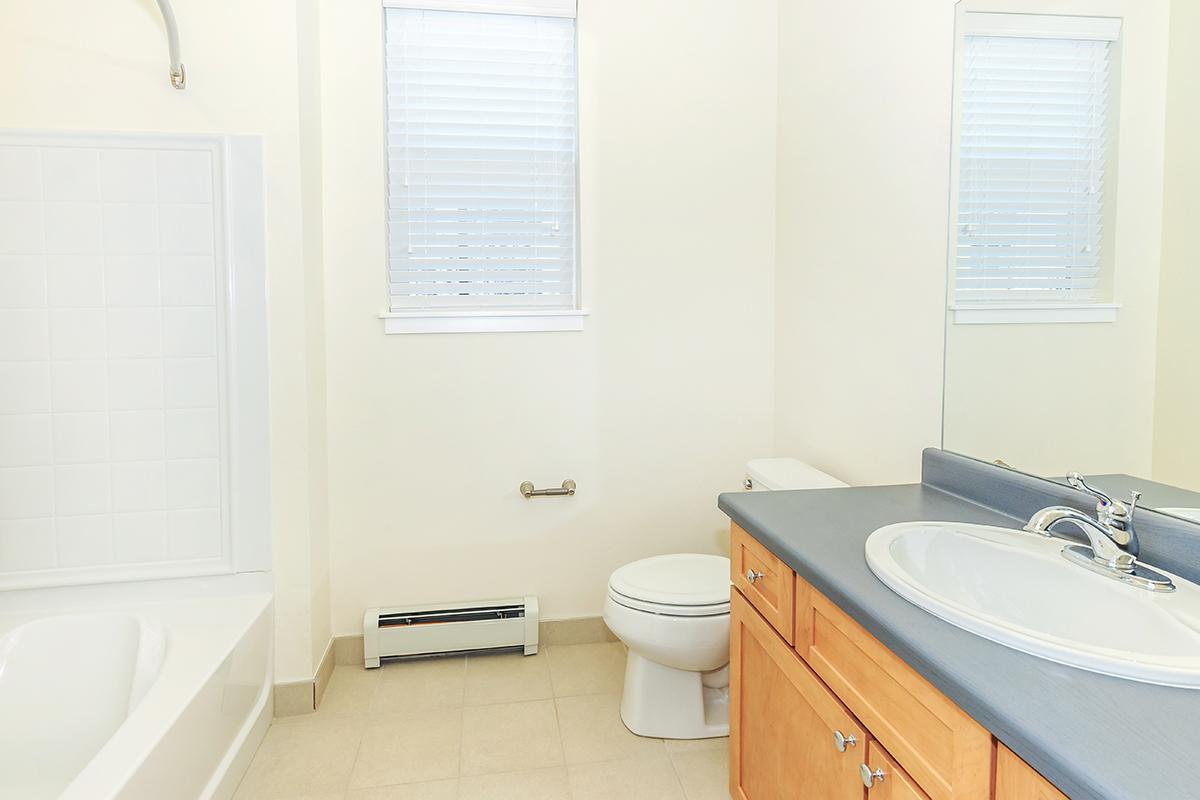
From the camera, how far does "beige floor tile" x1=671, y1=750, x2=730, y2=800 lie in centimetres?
180

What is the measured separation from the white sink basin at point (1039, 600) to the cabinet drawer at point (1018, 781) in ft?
0.49

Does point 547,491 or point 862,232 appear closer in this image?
point 862,232

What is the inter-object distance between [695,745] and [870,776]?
3.55 feet

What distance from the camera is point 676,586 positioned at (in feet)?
6.70

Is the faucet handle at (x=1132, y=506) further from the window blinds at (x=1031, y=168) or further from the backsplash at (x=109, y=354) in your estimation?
the backsplash at (x=109, y=354)

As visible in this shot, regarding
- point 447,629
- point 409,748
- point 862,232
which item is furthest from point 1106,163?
point 447,629

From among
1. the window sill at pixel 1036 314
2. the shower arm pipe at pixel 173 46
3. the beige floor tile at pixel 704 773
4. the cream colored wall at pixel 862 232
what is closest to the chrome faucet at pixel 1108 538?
the window sill at pixel 1036 314

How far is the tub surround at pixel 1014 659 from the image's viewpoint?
66cm

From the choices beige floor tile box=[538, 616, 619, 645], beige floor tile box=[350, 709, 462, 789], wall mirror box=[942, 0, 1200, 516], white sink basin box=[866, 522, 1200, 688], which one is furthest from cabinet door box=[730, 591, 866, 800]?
beige floor tile box=[538, 616, 619, 645]

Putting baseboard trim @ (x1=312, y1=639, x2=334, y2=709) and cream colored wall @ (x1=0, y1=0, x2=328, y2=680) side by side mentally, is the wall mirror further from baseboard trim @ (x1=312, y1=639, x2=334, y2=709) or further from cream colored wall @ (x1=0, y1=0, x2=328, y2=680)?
baseboard trim @ (x1=312, y1=639, x2=334, y2=709)

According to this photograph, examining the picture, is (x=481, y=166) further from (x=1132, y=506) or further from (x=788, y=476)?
(x=1132, y=506)

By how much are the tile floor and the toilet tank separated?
78 centimetres

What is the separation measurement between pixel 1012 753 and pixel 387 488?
213 centimetres

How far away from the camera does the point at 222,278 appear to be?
6.84ft
